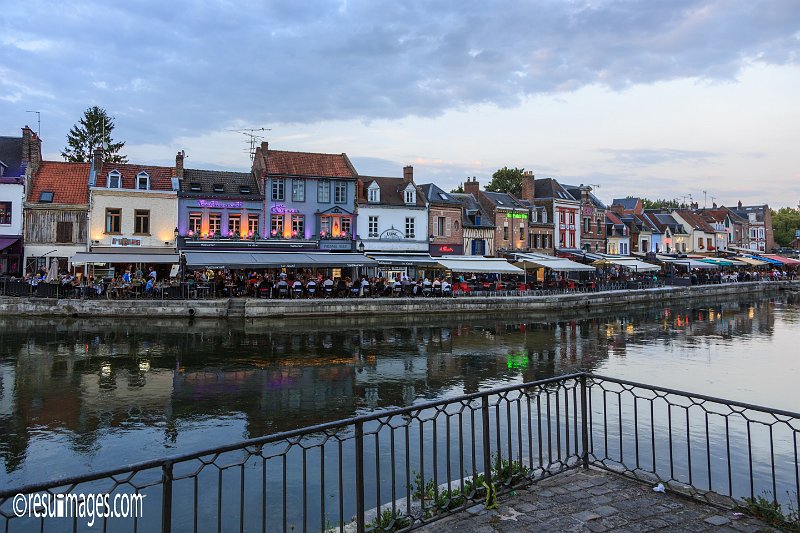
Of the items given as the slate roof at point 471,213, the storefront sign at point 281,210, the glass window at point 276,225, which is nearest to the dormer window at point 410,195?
the slate roof at point 471,213

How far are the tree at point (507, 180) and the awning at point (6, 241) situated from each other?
54.3 m

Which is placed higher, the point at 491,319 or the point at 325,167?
the point at 325,167

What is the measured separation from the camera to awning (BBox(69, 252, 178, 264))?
3312 centimetres

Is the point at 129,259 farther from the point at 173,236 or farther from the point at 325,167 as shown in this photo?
the point at 325,167

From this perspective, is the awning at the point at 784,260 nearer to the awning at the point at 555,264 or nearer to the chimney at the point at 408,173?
the awning at the point at 555,264

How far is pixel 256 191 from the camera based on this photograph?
4247 cm

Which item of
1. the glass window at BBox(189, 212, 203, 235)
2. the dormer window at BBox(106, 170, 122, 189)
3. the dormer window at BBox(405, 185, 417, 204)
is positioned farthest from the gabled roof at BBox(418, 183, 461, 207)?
the dormer window at BBox(106, 170, 122, 189)

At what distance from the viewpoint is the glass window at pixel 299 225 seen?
140ft

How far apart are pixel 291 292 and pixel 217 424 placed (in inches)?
881

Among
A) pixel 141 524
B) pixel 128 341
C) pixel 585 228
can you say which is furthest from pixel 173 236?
pixel 585 228

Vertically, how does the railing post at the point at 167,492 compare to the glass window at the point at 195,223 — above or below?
below

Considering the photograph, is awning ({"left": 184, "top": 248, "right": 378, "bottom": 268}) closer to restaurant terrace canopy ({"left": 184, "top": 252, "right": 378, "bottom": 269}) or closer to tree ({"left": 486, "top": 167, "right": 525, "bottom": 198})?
restaurant terrace canopy ({"left": 184, "top": 252, "right": 378, "bottom": 269})

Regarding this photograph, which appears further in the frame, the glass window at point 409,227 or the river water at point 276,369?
the glass window at point 409,227

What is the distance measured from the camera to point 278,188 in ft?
140
